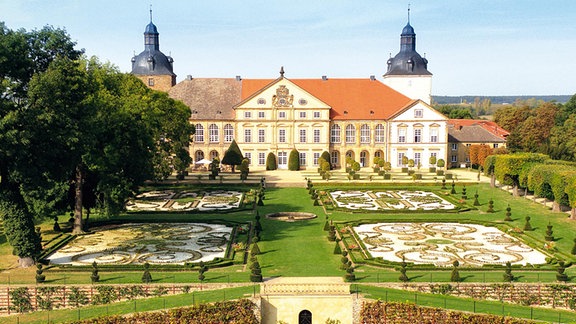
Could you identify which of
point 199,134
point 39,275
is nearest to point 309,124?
Result: point 199,134

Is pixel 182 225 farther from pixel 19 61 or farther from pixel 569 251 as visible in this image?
pixel 569 251

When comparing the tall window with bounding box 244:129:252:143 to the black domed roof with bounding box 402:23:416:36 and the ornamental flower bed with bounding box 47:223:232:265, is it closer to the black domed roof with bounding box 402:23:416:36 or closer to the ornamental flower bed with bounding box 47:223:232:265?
the black domed roof with bounding box 402:23:416:36

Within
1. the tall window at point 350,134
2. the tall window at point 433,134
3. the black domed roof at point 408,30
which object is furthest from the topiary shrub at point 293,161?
the black domed roof at point 408,30

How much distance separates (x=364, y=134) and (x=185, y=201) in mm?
35821

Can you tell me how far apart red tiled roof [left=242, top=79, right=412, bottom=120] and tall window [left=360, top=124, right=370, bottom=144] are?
54.0 inches

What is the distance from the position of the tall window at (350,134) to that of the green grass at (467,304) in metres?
58.6

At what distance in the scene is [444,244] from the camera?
44.9 metres

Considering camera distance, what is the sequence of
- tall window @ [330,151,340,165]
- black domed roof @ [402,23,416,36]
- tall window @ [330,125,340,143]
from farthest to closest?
1. black domed roof @ [402,23,416,36]
2. tall window @ [330,151,340,165]
3. tall window @ [330,125,340,143]

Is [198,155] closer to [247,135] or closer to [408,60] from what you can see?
[247,135]

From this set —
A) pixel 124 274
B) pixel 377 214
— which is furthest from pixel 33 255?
pixel 377 214

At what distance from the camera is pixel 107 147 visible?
44375 mm

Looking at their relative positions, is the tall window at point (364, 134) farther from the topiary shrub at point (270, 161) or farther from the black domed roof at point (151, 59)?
the black domed roof at point (151, 59)

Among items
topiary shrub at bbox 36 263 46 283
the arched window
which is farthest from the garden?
the arched window

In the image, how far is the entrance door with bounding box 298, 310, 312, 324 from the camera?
32094 mm
